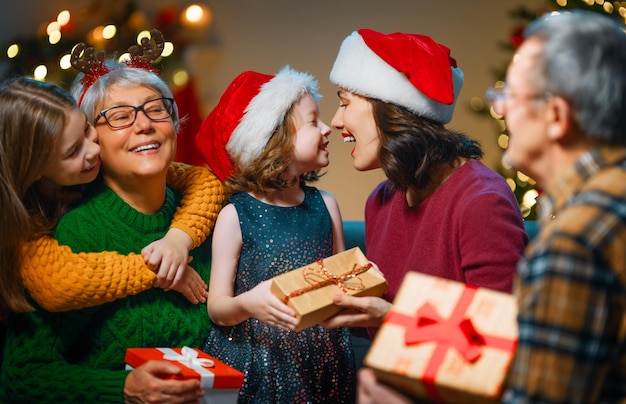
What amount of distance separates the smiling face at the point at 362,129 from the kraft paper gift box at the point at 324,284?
414mm

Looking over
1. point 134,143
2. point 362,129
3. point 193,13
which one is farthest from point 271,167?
point 193,13

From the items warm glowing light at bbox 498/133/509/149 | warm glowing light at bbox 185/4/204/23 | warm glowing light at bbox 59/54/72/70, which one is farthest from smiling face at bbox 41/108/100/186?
warm glowing light at bbox 498/133/509/149

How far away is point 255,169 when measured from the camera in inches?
98.2

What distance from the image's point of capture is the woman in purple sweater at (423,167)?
2.27 meters

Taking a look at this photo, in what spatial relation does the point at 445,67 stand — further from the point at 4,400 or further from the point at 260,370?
the point at 4,400

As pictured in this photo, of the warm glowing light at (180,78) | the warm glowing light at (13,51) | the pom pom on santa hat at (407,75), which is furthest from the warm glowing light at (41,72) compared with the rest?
the pom pom on santa hat at (407,75)

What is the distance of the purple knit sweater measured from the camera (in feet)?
7.34

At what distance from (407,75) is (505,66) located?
311 cm

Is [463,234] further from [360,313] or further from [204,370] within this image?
[204,370]

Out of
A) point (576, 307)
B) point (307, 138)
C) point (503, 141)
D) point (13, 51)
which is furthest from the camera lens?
point (503, 141)

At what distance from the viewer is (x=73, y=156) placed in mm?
2260

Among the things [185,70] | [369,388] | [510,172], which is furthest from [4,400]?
[510,172]

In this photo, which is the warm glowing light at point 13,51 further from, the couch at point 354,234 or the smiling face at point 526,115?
the smiling face at point 526,115

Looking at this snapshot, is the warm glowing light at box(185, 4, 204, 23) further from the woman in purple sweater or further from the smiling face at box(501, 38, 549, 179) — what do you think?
the smiling face at box(501, 38, 549, 179)
